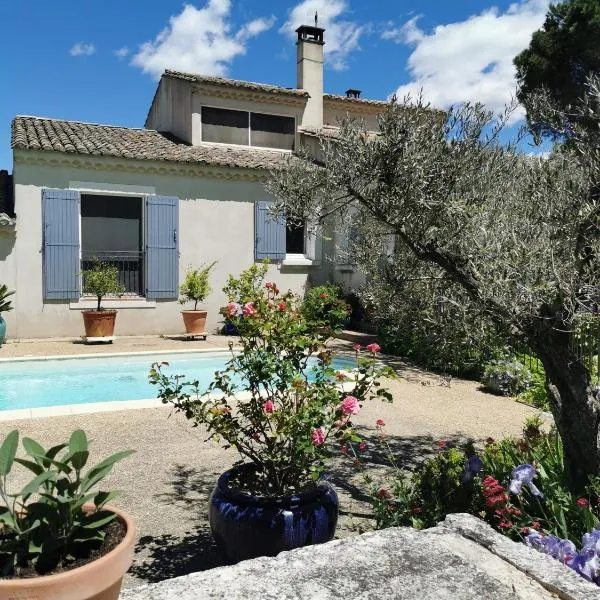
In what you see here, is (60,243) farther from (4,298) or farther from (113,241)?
(113,241)

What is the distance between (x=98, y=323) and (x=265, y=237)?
5008 mm

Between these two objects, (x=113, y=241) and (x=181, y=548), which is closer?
(x=181, y=548)

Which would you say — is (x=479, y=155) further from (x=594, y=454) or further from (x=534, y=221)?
(x=594, y=454)

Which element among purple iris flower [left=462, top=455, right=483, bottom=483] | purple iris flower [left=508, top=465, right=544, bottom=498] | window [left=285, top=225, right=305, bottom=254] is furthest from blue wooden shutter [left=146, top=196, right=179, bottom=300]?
purple iris flower [left=508, top=465, right=544, bottom=498]

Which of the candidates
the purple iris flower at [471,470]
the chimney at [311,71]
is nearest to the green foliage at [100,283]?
the chimney at [311,71]

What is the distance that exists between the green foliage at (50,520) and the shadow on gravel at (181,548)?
1.45 m

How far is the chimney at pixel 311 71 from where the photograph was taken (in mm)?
18094

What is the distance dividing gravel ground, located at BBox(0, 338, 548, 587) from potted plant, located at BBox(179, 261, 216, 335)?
630 cm

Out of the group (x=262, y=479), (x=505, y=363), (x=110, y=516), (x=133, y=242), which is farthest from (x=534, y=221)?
(x=133, y=242)

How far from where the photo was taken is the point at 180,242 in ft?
49.3

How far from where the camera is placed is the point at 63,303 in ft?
45.0

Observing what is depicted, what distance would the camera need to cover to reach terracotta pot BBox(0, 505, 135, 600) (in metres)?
1.71

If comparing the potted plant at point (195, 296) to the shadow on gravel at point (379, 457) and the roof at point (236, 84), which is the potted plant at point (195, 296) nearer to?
the roof at point (236, 84)

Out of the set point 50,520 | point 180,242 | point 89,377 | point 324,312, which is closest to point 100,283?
point 180,242
